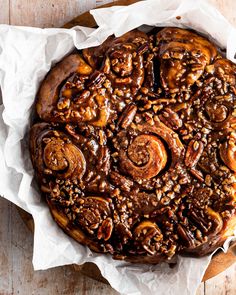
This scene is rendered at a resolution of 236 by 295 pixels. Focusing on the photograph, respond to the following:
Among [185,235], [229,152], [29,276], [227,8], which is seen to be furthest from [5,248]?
[227,8]

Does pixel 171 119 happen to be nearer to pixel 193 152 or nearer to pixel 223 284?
pixel 193 152

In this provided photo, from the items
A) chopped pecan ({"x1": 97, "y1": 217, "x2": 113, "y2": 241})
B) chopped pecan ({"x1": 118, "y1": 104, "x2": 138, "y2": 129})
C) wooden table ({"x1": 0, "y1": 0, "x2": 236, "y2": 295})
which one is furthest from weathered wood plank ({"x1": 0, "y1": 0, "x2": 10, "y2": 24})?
chopped pecan ({"x1": 97, "y1": 217, "x2": 113, "y2": 241})

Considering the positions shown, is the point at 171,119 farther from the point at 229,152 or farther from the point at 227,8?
the point at 227,8

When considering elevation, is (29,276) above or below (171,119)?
below

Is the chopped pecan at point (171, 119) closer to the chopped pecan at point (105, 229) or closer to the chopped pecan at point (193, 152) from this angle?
the chopped pecan at point (193, 152)

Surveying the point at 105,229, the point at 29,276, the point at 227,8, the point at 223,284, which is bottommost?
the point at 29,276

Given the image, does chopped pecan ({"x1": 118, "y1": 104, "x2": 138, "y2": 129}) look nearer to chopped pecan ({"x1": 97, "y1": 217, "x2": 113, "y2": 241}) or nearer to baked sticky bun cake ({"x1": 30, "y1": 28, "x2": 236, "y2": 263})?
baked sticky bun cake ({"x1": 30, "y1": 28, "x2": 236, "y2": 263})

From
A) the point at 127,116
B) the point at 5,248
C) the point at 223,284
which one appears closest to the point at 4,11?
the point at 127,116

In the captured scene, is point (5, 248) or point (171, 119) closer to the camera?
point (171, 119)
